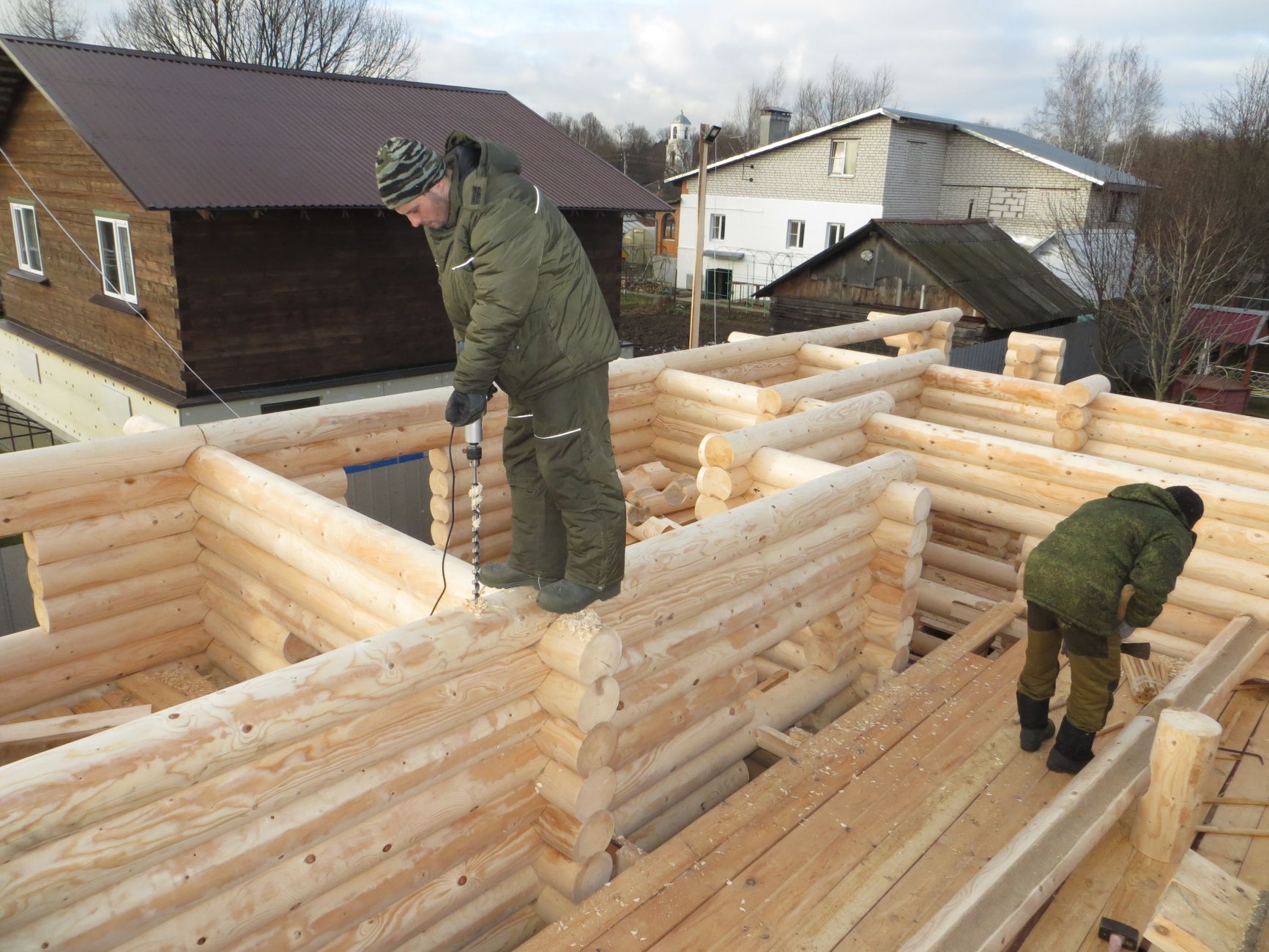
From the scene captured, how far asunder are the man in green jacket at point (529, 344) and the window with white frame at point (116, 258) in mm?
12752

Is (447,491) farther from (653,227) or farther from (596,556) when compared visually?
(653,227)

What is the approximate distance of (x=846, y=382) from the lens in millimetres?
9219

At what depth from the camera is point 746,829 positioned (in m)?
4.63

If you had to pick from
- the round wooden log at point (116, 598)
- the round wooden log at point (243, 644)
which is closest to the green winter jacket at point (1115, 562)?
the round wooden log at point (243, 644)

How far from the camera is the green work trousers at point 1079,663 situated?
4855mm

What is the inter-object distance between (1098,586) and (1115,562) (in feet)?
0.51

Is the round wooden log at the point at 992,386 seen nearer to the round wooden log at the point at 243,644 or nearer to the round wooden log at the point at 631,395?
the round wooden log at the point at 631,395

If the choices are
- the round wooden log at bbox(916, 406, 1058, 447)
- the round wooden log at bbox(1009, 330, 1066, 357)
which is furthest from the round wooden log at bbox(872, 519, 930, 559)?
the round wooden log at bbox(1009, 330, 1066, 357)

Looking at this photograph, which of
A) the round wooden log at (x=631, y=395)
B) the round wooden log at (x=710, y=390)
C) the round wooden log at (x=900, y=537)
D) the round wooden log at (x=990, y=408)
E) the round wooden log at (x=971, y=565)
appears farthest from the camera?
the round wooden log at (x=990, y=408)

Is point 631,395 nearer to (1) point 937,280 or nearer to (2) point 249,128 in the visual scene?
(2) point 249,128

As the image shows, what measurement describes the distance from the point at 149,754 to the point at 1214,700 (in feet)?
18.3

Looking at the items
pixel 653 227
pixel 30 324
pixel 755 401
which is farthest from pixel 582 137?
pixel 755 401

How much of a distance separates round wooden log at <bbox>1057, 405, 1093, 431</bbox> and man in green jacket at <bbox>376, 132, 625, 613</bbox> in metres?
6.62

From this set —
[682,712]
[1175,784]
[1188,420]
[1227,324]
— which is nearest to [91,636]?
[682,712]
